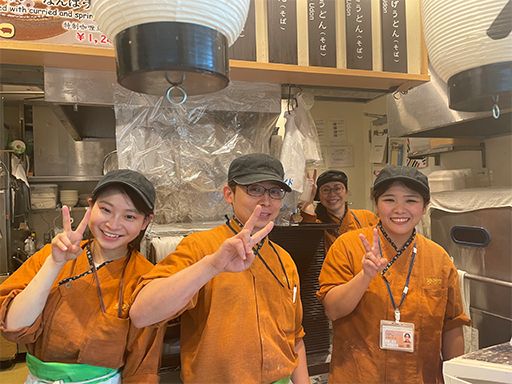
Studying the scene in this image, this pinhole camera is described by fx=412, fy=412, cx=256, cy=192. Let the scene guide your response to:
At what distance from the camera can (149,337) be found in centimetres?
111

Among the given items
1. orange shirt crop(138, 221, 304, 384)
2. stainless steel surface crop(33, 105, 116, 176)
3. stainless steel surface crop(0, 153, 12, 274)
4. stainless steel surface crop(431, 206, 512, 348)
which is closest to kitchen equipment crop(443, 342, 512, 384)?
orange shirt crop(138, 221, 304, 384)

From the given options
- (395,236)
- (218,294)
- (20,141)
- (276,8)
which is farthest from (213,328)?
(20,141)

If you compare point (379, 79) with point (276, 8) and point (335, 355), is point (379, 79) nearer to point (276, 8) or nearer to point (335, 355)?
point (276, 8)

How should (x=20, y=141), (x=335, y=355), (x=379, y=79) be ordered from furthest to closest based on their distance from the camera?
(x=20, y=141) → (x=379, y=79) → (x=335, y=355)

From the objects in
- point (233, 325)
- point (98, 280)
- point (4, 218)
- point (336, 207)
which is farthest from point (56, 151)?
point (233, 325)

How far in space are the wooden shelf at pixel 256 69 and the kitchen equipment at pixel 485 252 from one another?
550 mm

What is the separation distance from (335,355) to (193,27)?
3.71 feet

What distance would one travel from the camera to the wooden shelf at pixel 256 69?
1.27 metres

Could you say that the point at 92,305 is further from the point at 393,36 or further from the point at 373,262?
the point at 393,36

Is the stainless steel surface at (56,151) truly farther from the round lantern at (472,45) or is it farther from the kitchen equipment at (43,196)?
the round lantern at (472,45)

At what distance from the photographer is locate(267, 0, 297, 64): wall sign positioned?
1.49m

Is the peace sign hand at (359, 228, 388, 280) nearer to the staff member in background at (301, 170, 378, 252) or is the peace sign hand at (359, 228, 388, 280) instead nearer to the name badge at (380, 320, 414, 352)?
the name badge at (380, 320, 414, 352)

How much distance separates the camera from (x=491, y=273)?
5.31 ft

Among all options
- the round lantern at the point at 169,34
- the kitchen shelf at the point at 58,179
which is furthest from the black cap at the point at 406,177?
the kitchen shelf at the point at 58,179
